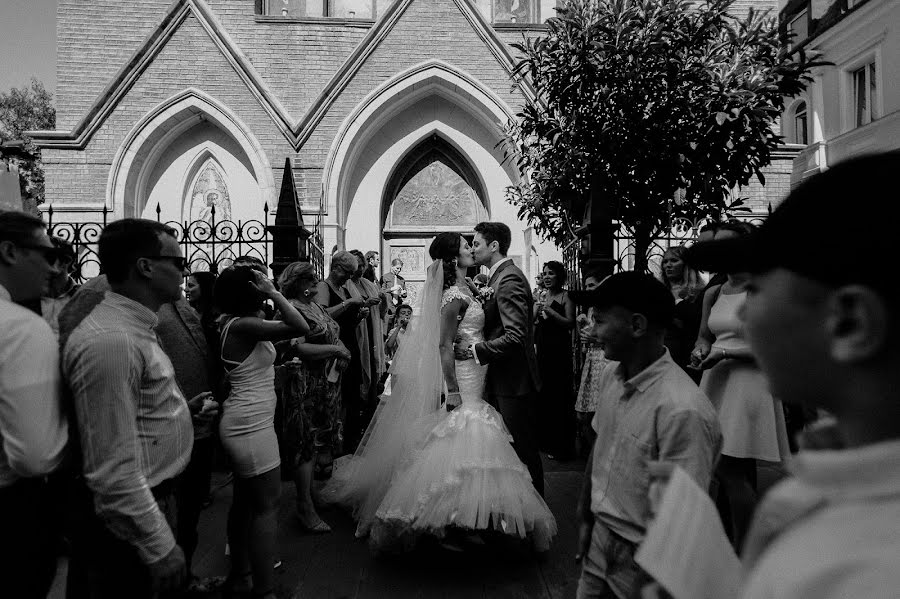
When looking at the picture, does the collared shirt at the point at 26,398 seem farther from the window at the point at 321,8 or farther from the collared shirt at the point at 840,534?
the window at the point at 321,8

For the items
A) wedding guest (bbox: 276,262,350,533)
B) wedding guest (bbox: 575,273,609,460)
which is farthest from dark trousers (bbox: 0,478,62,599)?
wedding guest (bbox: 575,273,609,460)

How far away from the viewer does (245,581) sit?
3.87 m

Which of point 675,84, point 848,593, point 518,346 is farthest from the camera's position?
point 675,84

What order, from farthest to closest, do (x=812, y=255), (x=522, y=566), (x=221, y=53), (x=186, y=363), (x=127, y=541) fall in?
(x=221, y=53) < (x=522, y=566) < (x=186, y=363) < (x=127, y=541) < (x=812, y=255)

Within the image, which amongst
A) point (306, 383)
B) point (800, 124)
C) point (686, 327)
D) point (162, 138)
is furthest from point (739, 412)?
point (800, 124)

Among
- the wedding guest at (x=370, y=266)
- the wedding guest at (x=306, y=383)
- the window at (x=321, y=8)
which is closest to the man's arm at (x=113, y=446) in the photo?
the wedding guest at (x=306, y=383)

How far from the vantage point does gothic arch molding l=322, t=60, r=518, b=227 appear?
13.7 m

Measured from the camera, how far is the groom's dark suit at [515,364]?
480 cm

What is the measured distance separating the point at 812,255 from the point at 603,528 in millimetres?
1775

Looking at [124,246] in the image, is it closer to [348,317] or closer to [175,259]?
[175,259]

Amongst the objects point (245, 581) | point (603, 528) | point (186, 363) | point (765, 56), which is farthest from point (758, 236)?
point (765, 56)

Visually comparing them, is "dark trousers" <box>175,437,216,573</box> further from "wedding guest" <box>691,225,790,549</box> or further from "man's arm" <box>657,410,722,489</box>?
"wedding guest" <box>691,225,790,549</box>

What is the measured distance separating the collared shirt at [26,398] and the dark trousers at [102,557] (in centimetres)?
25

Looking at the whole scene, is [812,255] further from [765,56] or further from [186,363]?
[765,56]
